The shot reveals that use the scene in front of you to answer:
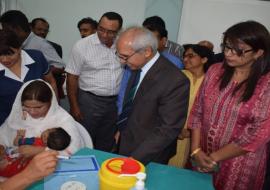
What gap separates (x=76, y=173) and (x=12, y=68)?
106 cm

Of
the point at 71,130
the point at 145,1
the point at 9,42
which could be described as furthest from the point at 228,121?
the point at 145,1

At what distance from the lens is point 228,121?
1.59 meters

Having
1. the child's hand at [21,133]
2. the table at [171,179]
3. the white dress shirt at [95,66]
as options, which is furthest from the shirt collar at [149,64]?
the white dress shirt at [95,66]

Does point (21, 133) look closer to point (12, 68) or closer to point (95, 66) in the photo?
point (12, 68)

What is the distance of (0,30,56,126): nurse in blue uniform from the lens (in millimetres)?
1860

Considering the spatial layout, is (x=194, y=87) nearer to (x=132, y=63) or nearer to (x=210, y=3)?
(x=132, y=63)

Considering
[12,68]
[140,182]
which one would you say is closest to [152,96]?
[140,182]

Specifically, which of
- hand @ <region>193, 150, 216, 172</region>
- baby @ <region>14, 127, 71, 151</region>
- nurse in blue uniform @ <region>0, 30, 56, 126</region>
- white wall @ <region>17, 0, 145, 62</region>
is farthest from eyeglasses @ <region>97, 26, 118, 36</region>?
white wall @ <region>17, 0, 145, 62</region>

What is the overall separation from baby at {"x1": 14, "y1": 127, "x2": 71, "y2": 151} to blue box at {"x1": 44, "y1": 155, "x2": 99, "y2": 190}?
0.74ft

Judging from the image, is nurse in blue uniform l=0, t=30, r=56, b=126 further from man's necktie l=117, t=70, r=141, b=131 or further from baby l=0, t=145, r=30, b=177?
man's necktie l=117, t=70, r=141, b=131

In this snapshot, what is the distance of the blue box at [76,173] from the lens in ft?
4.11

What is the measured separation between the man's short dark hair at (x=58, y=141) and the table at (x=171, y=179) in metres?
0.28

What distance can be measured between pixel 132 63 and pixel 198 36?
354 centimetres

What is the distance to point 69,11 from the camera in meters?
5.44
